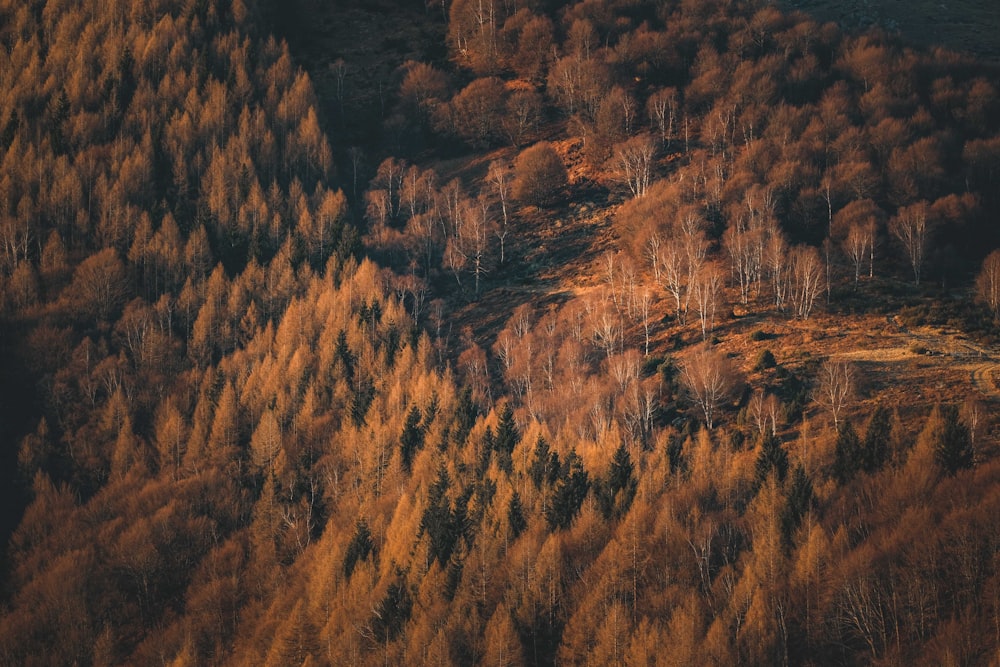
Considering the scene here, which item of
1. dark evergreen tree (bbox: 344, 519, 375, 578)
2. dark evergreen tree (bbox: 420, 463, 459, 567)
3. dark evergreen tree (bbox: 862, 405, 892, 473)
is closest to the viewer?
dark evergreen tree (bbox: 862, 405, 892, 473)

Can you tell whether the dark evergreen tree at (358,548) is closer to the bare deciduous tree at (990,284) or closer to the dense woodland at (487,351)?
the dense woodland at (487,351)

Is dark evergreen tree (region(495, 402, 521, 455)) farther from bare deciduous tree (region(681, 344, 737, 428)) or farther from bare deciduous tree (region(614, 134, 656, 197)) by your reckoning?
bare deciduous tree (region(614, 134, 656, 197))

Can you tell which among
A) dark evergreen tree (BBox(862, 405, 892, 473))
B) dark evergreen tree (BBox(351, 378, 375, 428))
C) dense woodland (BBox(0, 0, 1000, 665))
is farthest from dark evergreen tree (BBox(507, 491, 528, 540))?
dark evergreen tree (BBox(862, 405, 892, 473))

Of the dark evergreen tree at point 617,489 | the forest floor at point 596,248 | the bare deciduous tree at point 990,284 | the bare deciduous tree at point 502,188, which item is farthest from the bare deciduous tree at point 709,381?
the bare deciduous tree at point 502,188

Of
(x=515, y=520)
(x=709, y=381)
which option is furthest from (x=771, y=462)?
(x=515, y=520)

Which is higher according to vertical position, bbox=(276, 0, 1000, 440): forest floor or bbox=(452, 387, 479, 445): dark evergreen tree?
bbox=(276, 0, 1000, 440): forest floor

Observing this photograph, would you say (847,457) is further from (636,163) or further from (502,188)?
(502,188)
